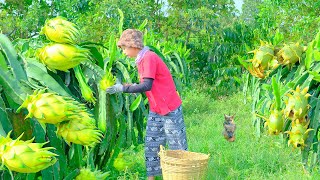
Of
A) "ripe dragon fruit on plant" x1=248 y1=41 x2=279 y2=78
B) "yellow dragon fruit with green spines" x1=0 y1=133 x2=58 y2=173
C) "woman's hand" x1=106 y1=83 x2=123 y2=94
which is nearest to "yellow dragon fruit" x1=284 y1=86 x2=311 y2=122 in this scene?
"ripe dragon fruit on plant" x1=248 y1=41 x2=279 y2=78

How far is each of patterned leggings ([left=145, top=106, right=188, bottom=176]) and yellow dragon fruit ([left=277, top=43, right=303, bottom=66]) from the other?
0.79 meters

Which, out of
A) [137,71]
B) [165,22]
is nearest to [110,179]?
[137,71]

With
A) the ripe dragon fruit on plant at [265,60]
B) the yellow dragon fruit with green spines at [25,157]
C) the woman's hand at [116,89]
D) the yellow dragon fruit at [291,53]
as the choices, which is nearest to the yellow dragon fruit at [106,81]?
the woman's hand at [116,89]

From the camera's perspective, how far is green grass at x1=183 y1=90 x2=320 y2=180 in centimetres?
375

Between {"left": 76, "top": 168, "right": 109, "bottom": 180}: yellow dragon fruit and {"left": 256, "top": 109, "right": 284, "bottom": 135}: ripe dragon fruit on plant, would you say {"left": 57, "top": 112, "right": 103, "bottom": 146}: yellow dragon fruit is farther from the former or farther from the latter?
{"left": 256, "top": 109, "right": 284, "bottom": 135}: ripe dragon fruit on plant

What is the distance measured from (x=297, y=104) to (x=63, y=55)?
6.59ft

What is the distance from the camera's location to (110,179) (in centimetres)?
350

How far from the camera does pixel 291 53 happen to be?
3424 mm

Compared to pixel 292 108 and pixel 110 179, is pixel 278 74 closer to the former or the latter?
pixel 292 108

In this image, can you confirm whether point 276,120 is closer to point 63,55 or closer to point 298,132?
point 298,132

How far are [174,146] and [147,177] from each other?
1.15ft

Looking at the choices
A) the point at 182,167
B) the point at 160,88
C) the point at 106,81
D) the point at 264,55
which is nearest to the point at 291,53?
the point at 264,55

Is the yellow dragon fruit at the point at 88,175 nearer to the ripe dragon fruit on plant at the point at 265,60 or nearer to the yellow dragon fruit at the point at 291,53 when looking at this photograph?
the yellow dragon fruit at the point at 291,53

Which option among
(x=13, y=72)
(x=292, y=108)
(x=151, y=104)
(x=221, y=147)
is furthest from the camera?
(x=221, y=147)
